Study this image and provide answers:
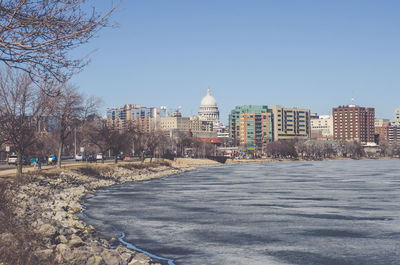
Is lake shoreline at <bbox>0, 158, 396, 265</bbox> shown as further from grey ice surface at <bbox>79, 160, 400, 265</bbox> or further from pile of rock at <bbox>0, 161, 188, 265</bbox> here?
grey ice surface at <bbox>79, 160, 400, 265</bbox>

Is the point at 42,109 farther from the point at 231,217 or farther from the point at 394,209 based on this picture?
the point at 394,209

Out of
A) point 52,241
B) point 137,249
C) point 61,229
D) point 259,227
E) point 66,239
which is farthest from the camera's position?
point 259,227

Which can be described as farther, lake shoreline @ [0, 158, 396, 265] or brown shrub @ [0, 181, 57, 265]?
lake shoreline @ [0, 158, 396, 265]

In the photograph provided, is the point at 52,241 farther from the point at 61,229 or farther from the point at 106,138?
the point at 106,138

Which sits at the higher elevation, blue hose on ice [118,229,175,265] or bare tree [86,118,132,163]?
bare tree [86,118,132,163]

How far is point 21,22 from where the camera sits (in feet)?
40.4

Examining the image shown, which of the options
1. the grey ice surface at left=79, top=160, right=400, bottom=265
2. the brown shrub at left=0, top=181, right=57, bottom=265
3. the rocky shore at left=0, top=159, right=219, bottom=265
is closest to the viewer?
the brown shrub at left=0, top=181, right=57, bottom=265

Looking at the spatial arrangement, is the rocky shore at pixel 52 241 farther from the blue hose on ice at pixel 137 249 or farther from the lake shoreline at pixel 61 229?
the blue hose on ice at pixel 137 249

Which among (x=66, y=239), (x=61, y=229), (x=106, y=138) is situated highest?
(x=106, y=138)

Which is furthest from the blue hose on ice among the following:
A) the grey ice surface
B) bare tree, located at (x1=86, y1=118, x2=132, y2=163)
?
bare tree, located at (x1=86, y1=118, x2=132, y2=163)

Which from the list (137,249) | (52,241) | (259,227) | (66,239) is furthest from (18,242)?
(259,227)

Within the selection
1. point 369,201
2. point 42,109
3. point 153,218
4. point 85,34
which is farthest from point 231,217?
point 42,109

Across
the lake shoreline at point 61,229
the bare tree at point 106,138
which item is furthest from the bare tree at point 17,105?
the bare tree at point 106,138

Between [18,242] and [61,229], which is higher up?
[18,242]
